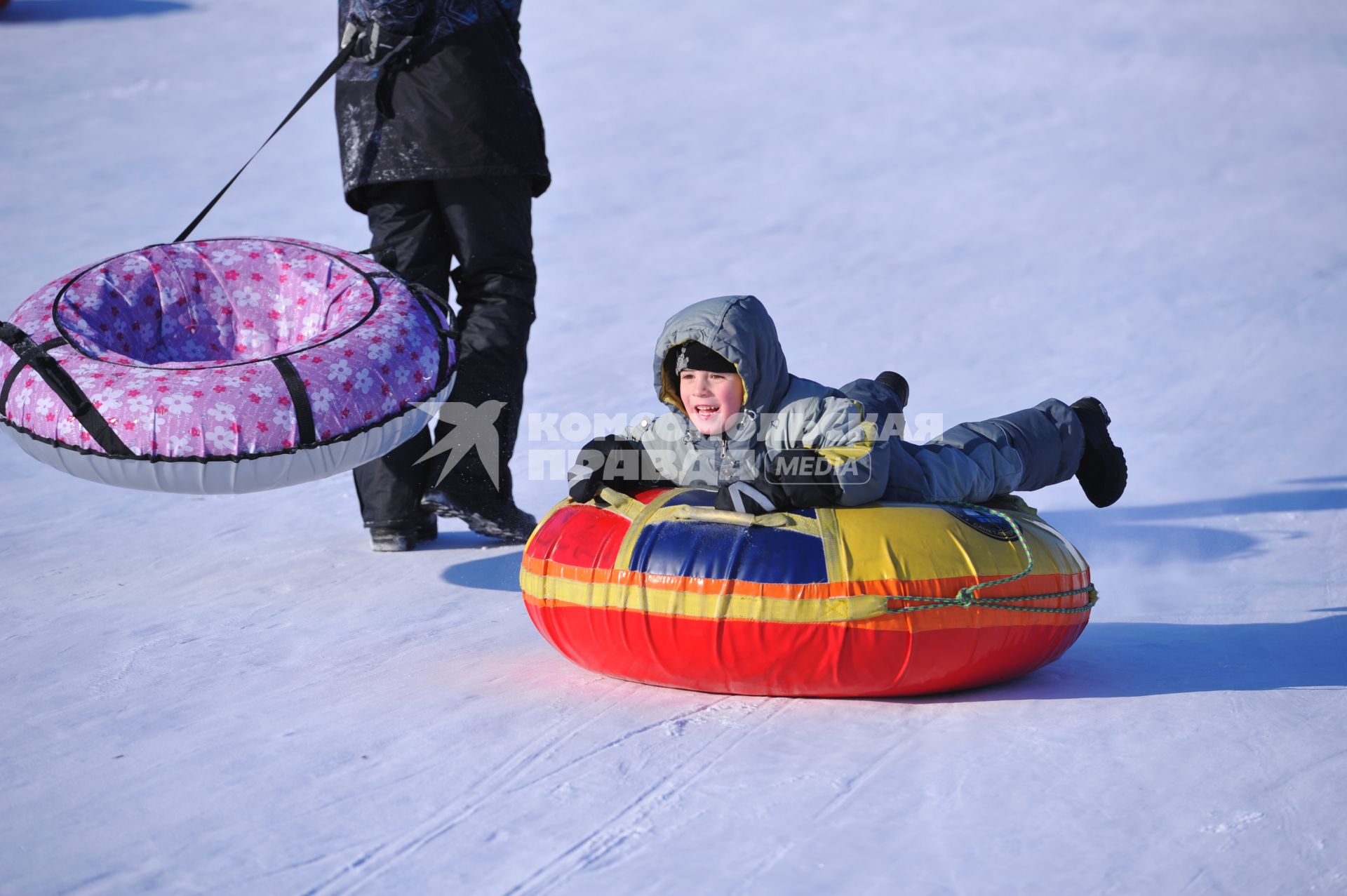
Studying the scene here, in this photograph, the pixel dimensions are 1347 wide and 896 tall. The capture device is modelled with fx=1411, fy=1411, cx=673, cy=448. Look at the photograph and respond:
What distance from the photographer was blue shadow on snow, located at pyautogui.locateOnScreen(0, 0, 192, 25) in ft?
42.1

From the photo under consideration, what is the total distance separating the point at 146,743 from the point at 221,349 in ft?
4.83

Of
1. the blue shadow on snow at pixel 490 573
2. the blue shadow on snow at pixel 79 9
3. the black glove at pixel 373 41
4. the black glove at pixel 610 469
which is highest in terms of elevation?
the black glove at pixel 373 41

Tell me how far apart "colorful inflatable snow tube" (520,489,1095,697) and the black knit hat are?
0.32m

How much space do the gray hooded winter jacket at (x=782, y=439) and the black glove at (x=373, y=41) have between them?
159cm

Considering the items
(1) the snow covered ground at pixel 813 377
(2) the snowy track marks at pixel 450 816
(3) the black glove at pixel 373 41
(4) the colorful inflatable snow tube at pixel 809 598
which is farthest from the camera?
(3) the black glove at pixel 373 41

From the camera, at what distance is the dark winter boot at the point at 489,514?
4.43 meters

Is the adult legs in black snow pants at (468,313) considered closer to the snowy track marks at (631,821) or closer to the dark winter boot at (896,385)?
the dark winter boot at (896,385)

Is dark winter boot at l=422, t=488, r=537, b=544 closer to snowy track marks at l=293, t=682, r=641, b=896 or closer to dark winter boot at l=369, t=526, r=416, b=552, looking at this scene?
dark winter boot at l=369, t=526, r=416, b=552

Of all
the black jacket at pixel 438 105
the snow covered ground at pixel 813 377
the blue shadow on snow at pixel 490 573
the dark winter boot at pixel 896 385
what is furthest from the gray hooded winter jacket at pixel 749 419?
the black jacket at pixel 438 105

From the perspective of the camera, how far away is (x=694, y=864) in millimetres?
2256

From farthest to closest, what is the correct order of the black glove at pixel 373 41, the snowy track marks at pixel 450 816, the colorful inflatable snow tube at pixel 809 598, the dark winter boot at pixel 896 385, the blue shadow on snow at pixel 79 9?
1. the blue shadow on snow at pixel 79 9
2. the black glove at pixel 373 41
3. the dark winter boot at pixel 896 385
4. the colorful inflatable snow tube at pixel 809 598
5. the snowy track marks at pixel 450 816

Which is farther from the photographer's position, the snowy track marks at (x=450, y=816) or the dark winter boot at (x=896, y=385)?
the dark winter boot at (x=896, y=385)

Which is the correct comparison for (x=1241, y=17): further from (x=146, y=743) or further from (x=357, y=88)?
(x=146, y=743)

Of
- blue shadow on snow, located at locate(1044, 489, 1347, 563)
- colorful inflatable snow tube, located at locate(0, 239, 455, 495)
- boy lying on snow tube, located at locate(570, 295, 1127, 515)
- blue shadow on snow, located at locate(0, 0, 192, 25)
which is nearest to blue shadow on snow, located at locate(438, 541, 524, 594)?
colorful inflatable snow tube, located at locate(0, 239, 455, 495)
